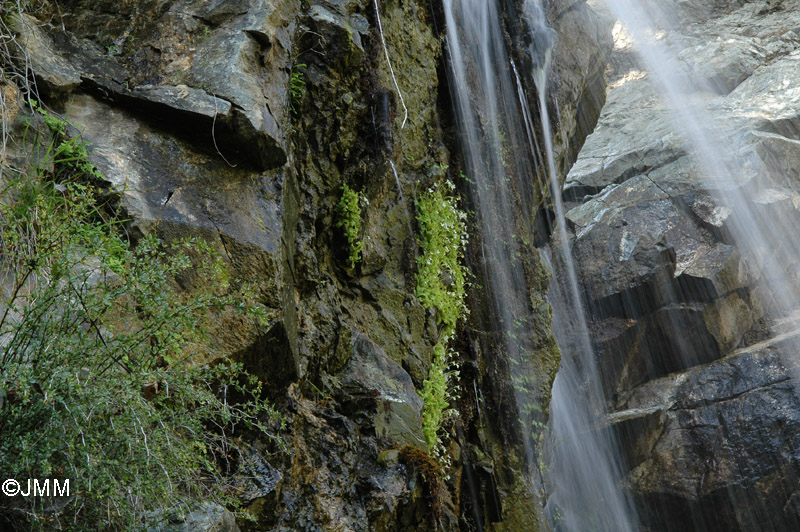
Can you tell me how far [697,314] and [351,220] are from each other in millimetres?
8227

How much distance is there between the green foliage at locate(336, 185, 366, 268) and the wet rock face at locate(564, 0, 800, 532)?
7255 millimetres

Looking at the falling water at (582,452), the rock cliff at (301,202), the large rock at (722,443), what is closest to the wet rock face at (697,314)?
the large rock at (722,443)

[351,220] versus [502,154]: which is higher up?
[502,154]

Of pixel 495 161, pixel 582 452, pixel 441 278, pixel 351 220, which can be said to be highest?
pixel 495 161

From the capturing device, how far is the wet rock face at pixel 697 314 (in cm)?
1039

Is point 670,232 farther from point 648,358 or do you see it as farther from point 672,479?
point 672,479

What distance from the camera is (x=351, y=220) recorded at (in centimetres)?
554

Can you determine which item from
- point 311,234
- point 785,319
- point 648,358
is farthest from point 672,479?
point 311,234

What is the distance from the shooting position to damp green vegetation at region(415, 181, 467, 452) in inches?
234

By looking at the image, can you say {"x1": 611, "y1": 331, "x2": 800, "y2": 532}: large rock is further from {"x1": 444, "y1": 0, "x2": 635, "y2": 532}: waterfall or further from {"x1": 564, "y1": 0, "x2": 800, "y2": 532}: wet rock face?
{"x1": 444, "y1": 0, "x2": 635, "y2": 532}: waterfall

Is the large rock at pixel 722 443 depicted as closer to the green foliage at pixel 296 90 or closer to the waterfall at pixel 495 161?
the waterfall at pixel 495 161

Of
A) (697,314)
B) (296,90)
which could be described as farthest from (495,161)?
(697,314)

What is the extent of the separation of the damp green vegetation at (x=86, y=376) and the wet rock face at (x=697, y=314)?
940cm

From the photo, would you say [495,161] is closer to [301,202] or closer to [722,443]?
[301,202]
